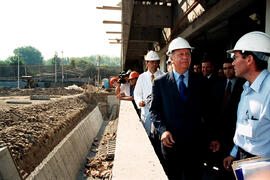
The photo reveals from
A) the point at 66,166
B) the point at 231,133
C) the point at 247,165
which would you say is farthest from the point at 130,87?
the point at 247,165

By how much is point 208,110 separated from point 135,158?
0.99 metres

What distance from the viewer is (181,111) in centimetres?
224

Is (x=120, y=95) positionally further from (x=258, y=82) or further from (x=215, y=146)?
(x=258, y=82)

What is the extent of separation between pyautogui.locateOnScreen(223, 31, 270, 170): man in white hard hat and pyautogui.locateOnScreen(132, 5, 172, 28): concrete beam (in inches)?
155

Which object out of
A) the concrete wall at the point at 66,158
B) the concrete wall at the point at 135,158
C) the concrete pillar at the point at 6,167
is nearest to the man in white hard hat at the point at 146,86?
the concrete wall at the point at 135,158

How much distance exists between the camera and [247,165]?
1.55 metres

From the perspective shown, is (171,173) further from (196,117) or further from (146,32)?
(146,32)

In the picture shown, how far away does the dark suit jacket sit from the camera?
224 cm

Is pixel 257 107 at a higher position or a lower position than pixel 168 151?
higher

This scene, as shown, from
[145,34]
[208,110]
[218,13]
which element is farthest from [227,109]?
[145,34]

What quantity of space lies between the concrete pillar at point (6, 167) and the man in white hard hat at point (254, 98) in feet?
12.8

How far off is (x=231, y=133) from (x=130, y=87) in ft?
10.9

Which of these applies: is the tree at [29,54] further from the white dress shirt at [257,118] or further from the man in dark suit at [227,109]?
the white dress shirt at [257,118]

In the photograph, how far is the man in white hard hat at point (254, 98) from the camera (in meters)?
1.78
